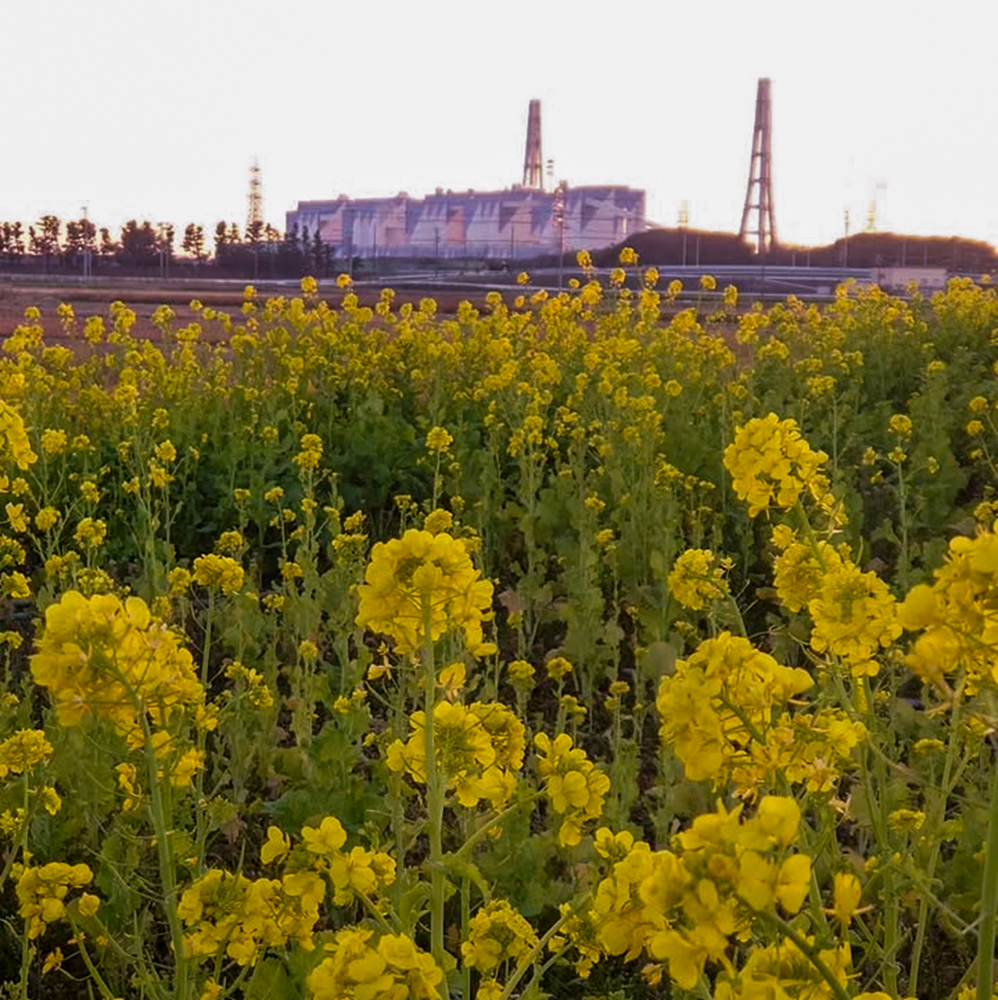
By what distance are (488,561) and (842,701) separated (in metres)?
2.98

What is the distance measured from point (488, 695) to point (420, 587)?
5.95ft

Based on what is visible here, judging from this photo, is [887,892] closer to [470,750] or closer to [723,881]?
[470,750]

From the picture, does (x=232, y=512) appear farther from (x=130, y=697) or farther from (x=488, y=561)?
(x=130, y=697)

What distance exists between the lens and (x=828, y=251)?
46.1m

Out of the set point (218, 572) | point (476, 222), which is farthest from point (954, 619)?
point (476, 222)

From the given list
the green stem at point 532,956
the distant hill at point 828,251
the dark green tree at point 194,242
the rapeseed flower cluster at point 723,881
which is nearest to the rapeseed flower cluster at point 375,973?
the green stem at point 532,956

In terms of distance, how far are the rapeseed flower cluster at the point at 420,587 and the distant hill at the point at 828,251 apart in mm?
35152

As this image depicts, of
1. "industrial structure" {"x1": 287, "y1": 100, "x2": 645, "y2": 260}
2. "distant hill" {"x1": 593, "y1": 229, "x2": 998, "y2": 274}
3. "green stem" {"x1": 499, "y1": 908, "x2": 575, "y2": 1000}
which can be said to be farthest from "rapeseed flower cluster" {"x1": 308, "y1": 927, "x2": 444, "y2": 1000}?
"industrial structure" {"x1": 287, "y1": 100, "x2": 645, "y2": 260}

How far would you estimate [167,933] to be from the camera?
2590 mm

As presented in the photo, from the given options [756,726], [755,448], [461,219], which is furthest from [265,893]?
[461,219]

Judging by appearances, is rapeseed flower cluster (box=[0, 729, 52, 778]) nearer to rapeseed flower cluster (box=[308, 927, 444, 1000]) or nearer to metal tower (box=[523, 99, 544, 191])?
rapeseed flower cluster (box=[308, 927, 444, 1000])

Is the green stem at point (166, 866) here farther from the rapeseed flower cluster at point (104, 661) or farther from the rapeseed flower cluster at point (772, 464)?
the rapeseed flower cluster at point (772, 464)

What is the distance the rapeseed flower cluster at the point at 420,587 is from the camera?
150 cm

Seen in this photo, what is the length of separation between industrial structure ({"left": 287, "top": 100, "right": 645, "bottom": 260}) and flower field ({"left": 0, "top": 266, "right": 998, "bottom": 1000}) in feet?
148
